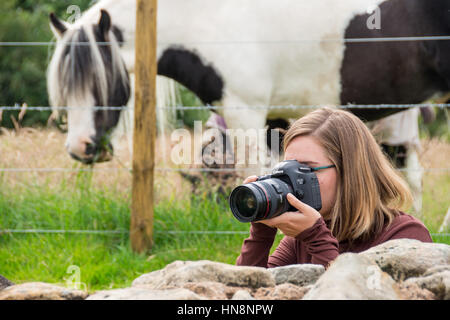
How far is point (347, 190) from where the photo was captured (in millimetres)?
1699

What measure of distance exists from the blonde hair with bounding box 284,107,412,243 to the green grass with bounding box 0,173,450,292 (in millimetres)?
1569

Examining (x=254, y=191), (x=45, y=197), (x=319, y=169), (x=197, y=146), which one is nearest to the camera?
(x=254, y=191)

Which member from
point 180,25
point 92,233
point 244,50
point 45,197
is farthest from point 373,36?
point 45,197

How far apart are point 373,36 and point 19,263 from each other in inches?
98.7

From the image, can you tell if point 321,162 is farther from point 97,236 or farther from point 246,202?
point 97,236

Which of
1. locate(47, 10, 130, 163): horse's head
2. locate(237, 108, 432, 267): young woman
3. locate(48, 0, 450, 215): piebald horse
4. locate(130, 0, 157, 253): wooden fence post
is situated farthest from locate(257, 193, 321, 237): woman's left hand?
locate(47, 10, 130, 163): horse's head

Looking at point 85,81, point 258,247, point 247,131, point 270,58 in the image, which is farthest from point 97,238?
point 258,247

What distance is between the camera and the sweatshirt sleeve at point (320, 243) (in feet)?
5.16

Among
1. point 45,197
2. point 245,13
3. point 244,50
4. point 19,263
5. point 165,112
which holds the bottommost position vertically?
point 19,263

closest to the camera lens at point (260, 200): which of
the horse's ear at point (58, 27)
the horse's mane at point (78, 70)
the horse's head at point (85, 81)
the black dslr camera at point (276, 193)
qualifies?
the black dslr camera at point (276, 193)
